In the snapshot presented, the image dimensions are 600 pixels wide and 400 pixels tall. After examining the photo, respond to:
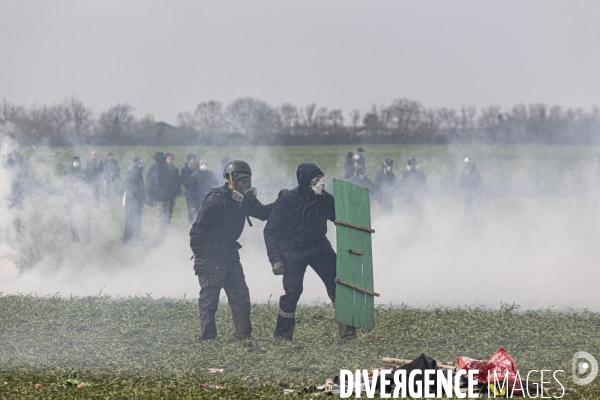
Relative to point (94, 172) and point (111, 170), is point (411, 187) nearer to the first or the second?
point (111, 170)

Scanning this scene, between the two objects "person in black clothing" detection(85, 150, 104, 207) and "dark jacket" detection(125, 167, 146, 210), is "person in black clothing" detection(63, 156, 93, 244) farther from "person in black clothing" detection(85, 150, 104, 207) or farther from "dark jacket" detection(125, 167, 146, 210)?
"dark jacket" detection(125, 167, 146, 210)

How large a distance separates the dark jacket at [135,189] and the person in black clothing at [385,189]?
616cm

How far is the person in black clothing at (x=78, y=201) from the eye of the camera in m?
21.7

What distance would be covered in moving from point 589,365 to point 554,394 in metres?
1.52

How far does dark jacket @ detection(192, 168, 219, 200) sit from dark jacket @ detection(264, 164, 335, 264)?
38.8 feet

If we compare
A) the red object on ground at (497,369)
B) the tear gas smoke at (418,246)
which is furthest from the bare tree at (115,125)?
the red object on ground at (497,369)

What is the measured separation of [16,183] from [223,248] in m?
9.29

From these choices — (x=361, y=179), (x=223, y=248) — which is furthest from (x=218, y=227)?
(x=361, y=179)

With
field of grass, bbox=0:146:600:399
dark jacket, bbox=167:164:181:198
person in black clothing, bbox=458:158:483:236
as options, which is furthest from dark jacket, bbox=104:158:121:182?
person in black clothing, bbox=458:158:483:236

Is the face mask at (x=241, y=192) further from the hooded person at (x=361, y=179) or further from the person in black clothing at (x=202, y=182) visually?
the hooded person at (x=361, y=179)

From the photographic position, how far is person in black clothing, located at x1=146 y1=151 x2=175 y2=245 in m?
22.8

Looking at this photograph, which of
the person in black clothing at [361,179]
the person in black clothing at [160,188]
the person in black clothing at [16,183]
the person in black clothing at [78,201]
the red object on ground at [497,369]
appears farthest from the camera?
the person in black clothing at [361,179]

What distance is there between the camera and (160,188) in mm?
23031

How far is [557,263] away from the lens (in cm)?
1861
